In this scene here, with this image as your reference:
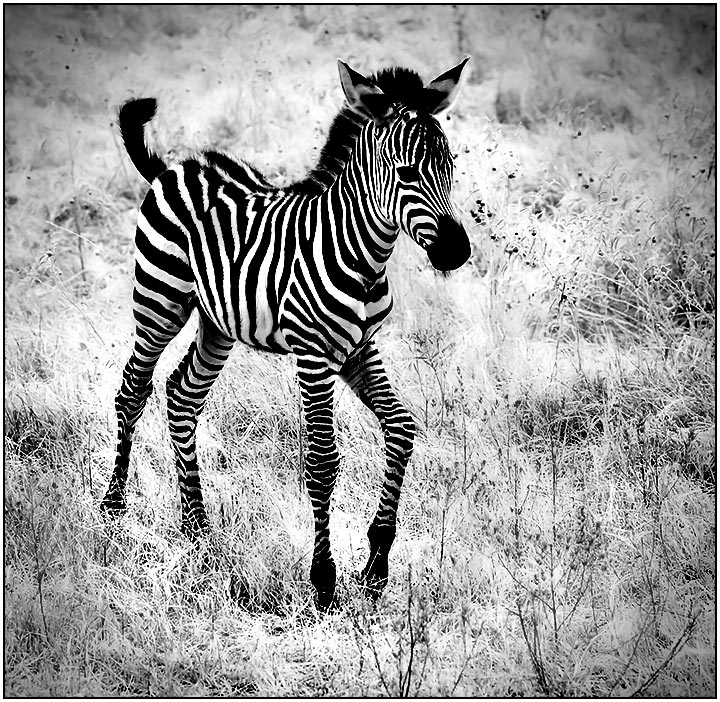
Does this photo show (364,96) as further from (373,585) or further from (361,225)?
(373,585)

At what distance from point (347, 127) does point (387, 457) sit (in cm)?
193

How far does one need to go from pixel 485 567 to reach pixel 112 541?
2.31 m

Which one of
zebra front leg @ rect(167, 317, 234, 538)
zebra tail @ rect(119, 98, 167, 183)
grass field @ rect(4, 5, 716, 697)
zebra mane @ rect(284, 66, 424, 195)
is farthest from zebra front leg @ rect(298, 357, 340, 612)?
zebra tail @ rect(119, 98, 167, 183)

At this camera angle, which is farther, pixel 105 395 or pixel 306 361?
pixel 105 395

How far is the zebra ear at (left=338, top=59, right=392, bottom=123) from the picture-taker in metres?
4.76

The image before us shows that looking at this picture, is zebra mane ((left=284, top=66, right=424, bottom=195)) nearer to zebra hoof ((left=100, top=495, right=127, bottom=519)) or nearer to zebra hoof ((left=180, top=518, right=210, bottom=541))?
zebra hoof ((left=180, top=518, right=210, bottom=541))

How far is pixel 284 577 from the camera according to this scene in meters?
5.40

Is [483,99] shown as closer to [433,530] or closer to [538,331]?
[538,331]

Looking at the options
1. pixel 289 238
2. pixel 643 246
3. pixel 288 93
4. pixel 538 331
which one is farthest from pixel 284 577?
pixel 288 93

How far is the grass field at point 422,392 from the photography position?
16.0ft

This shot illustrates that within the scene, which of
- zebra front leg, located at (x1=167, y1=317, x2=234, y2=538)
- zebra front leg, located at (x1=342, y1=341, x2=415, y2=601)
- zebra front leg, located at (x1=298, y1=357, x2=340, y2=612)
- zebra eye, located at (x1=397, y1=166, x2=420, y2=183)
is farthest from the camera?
zebra front leg, located at (x1=167, y1=317, x2=234, y2=538)

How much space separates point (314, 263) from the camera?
198 inches

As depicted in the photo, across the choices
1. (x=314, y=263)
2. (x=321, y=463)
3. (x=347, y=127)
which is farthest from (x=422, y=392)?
(x=347, y=127)

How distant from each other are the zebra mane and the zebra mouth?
0.74 m
